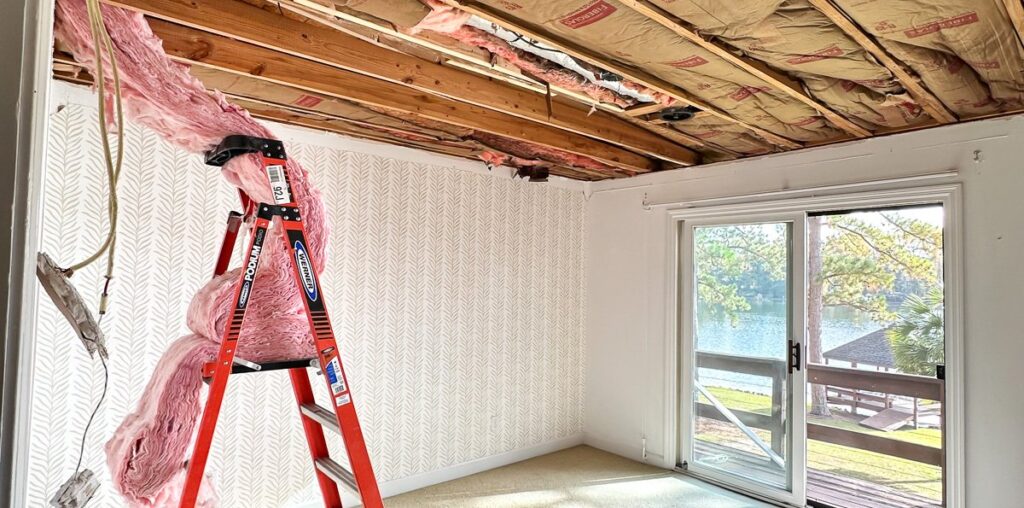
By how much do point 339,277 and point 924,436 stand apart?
4.95m

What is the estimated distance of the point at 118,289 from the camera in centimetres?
→ 278

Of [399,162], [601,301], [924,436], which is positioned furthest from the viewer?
[601,301]

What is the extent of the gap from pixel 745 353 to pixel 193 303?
372 centimetres

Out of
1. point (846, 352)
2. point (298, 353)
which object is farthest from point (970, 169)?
point (298, 353)

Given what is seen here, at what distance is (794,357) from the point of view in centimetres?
372

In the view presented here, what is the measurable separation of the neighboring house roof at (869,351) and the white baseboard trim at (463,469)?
2.45 m

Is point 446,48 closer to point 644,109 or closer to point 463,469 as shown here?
point 644,109

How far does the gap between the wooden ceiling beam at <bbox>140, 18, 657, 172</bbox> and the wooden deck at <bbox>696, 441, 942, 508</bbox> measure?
2652 mm

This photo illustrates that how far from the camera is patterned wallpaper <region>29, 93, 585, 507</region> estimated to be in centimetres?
266

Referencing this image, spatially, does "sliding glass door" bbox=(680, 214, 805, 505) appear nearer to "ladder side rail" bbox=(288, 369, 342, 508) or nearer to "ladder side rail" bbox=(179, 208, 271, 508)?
"ladder side rail" bbox=(288, 369, 342, 508)

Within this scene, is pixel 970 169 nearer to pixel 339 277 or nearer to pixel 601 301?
pixel 601 301

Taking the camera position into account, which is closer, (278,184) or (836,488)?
(278,184)

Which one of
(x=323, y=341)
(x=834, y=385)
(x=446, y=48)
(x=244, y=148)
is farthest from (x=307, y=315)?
(x=834, y=385)

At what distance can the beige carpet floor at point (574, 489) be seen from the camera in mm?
3666
